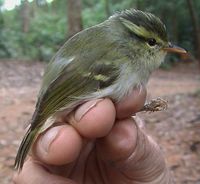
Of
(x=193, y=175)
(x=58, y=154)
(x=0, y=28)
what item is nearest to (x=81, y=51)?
(x=58, y=154)

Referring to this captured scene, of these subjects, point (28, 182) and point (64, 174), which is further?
point (64, 174)

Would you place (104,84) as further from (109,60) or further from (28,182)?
(28,182)

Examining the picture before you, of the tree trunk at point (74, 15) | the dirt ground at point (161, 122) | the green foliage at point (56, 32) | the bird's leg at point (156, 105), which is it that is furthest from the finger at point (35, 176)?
the green foliage at point (56, 32)

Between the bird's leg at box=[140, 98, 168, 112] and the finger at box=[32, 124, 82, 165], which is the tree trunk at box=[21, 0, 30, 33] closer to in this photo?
the bird's leg at box=[140, 98, 168, 112]

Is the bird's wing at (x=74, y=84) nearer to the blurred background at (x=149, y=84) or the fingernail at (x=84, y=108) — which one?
the fingernail at (x=84, y=108)

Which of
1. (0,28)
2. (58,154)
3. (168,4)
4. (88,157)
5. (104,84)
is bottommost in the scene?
(168,4)

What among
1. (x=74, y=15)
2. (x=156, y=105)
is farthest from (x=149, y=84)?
(x=156, y=105)

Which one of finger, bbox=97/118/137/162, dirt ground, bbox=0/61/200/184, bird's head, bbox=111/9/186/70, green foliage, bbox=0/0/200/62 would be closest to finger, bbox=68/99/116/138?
finger, bbox=97/118/137/162

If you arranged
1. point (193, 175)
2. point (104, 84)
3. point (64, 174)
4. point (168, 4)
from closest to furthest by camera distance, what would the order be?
point (104, 84), point (64, 174), point (193, 175), point (168, 4)
